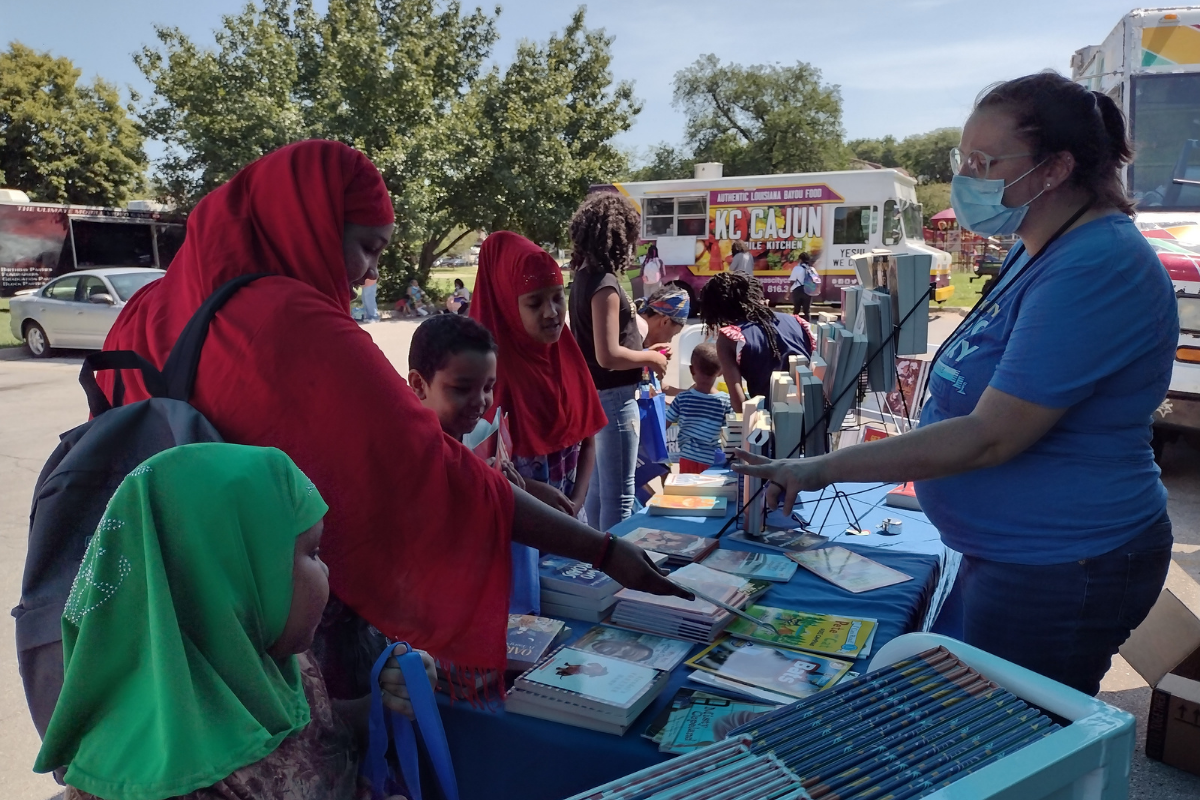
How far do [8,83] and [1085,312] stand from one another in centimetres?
3130

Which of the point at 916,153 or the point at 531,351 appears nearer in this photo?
the point at 531,351

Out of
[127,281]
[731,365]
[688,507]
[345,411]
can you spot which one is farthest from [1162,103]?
[127,281]

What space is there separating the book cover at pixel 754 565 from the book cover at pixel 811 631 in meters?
0.22

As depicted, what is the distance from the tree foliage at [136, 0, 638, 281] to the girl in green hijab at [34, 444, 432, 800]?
19.3 m

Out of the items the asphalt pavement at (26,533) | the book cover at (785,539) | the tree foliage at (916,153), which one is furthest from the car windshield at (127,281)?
the tree foliage at (916,153)

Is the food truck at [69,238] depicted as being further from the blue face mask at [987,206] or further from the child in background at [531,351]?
the blue face mask at [987,206]

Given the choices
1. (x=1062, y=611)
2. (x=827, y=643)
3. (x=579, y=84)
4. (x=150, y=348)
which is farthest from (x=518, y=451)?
(x=579, y=84)

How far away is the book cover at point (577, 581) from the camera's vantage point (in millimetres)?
1991

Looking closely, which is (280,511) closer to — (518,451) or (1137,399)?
(1137,399)

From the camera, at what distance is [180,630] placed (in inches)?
39.9

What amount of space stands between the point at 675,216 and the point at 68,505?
1699 cm

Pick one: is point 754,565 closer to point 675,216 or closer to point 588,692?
point 588,692

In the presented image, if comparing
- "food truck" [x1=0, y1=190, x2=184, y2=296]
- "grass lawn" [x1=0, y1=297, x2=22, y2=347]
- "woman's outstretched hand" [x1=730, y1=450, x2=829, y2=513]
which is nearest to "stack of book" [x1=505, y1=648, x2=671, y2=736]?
"woman's outstretched hand" [x1=730, y1=450, x2=829, y2=513]

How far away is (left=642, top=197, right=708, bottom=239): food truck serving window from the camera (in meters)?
17.3
